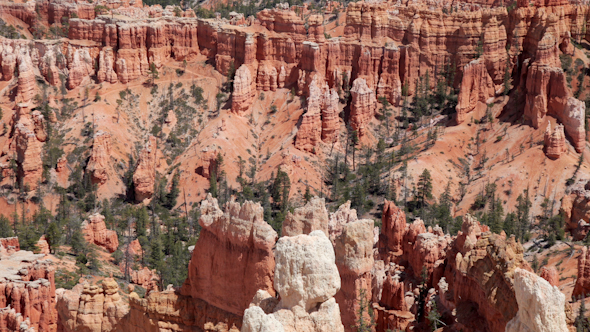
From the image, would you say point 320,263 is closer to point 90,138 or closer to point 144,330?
point 144,330

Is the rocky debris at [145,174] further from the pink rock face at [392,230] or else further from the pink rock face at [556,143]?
the pink rock face at [556,143]

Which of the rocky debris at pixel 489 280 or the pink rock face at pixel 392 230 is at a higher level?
the rocky debris at pixel 489 280

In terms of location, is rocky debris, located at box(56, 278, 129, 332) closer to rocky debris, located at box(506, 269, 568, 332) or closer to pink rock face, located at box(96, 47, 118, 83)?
rocky debris, located at box(506, 269, 568, 332)

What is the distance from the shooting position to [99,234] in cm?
10544

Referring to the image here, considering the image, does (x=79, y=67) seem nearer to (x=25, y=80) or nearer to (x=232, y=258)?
(x=25, y=80)

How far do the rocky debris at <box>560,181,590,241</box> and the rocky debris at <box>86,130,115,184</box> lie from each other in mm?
57964

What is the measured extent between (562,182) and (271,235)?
69.5 m

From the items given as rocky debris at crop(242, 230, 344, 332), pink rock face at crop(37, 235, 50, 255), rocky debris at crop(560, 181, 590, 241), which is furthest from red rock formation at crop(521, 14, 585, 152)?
rocky debris at crop(242, 230, 344, 332)

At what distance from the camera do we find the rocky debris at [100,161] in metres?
125

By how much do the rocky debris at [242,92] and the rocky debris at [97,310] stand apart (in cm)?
7891

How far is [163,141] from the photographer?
136m

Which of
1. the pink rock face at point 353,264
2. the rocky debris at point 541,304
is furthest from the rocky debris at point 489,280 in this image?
the rocky debris at point 541,304

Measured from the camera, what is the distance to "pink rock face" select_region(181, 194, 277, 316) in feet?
171

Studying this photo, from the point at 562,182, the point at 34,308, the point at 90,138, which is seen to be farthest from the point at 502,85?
the point at 34,308
